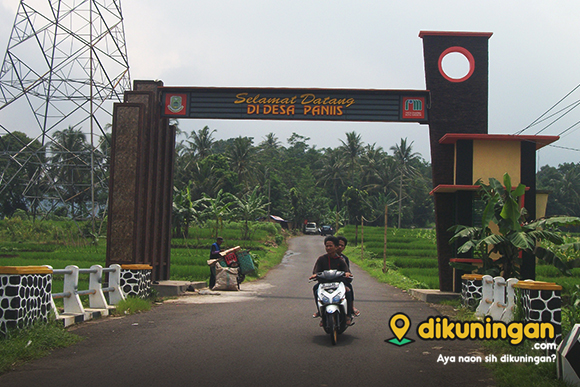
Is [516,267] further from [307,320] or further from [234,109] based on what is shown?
[234,109]

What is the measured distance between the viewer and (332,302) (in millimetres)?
7879

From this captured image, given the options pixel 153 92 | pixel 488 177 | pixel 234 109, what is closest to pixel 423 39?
pixel 488 177

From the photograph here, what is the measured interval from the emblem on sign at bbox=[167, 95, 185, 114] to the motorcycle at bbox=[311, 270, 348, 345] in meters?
8.85

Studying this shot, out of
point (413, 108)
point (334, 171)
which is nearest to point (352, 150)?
point (334, 171)

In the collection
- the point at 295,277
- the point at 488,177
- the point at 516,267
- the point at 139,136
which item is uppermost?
the point at 139,136

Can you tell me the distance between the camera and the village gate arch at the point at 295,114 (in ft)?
47.9

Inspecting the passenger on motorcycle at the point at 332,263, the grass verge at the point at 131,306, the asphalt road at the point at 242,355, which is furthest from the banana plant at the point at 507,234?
the grass verge at the point at 131,306

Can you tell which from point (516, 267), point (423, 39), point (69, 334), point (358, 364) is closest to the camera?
point (358, 364)

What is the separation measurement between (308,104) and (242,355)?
31.4ft

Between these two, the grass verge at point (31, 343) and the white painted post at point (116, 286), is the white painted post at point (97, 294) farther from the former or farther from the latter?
the grass verge at point (31, 343)

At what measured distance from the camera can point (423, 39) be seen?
586 inches

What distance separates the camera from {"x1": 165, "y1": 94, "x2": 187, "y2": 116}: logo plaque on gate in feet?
51.2

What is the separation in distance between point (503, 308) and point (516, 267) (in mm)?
3966
